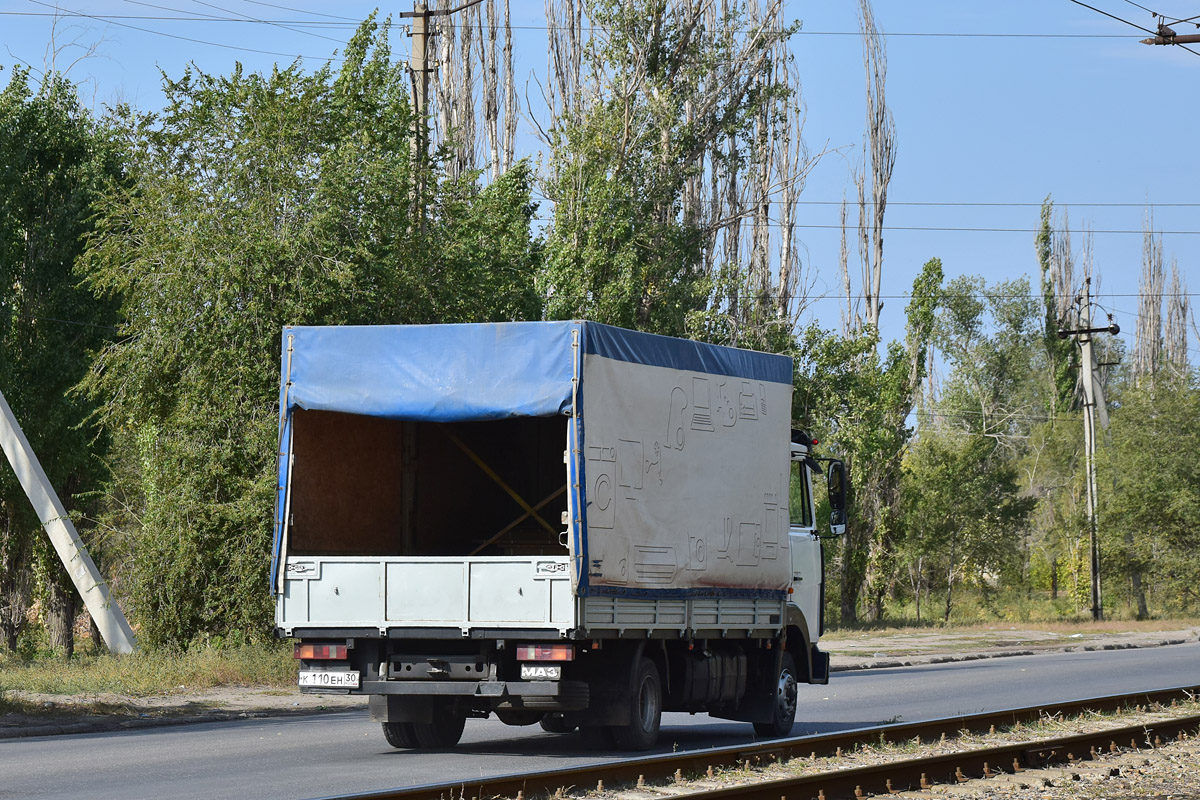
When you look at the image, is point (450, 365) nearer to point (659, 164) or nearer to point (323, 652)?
point (323, 652)

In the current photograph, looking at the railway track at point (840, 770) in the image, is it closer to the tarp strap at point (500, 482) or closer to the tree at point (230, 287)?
the tarp strap at point (500, 482)

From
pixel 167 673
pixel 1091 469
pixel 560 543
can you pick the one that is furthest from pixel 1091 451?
pixel 560 543

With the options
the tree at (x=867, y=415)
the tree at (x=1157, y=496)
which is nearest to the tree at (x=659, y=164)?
the tree at (x=867, y=415)

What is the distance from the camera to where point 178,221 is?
921 inches

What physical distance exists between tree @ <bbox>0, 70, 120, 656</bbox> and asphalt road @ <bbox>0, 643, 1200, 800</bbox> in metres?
16.3

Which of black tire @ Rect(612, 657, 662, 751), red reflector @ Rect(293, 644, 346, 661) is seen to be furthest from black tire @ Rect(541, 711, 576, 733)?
red reflector @ Rect(293, 644, 346, 661)

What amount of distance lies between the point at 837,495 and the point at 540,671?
4.72 m

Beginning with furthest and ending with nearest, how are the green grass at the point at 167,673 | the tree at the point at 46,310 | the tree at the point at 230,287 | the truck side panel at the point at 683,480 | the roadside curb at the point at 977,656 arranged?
the tree at the point at 46,310, the roadside curb at the point at 977,656, the tree at the point at 230,287, the green grass at the point at 167,673, the truck side panel at the point at 683,480

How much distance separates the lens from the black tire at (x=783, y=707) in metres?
15.1

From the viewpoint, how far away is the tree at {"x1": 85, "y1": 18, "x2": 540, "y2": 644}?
899 inches

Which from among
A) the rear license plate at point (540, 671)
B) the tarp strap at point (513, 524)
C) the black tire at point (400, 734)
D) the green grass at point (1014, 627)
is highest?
the tarp strap at point (513, 524)

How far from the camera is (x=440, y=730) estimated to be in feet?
45.4

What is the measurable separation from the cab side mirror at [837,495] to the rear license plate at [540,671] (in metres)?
4.50

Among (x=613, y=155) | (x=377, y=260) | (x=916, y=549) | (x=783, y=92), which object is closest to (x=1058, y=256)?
(x=916, y=549)
